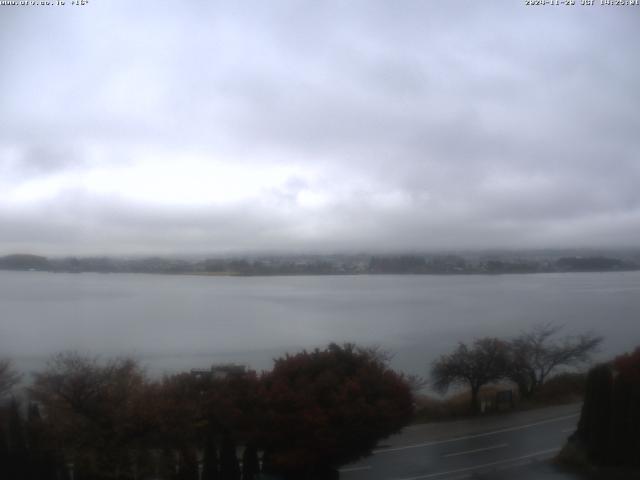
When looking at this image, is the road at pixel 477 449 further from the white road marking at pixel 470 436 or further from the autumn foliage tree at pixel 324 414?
the autumn foliage tree at pixel 324 414

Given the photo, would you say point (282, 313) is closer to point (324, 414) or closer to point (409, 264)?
point (324, 414)

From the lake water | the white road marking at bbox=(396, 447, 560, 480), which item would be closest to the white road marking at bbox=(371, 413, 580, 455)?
the white road marking at bbox=(396, 447, 560, 480)

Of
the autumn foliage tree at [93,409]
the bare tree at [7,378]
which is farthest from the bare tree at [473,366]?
the bare tree at [7,378]

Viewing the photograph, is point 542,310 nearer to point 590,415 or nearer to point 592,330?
point 592,330

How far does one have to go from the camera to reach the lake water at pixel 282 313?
748 centimetres

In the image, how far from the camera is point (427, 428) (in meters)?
7.74

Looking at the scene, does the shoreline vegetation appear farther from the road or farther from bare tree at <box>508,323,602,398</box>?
the road

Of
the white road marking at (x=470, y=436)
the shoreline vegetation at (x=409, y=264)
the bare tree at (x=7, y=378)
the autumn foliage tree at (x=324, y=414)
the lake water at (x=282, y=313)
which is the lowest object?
the white road marking at (x=470, y=436)

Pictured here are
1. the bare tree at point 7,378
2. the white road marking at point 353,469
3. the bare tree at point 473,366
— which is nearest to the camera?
the bare tree at point 7,378

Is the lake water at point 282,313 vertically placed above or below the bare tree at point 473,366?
above

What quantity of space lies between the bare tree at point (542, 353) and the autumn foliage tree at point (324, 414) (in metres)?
2.10

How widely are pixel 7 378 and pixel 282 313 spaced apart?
3.55 metres

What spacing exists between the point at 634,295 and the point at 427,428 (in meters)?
4.07

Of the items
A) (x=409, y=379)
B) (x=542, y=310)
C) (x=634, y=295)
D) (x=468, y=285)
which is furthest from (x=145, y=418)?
(x=634, y=295)
